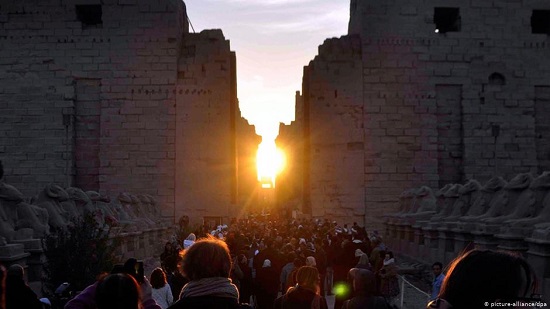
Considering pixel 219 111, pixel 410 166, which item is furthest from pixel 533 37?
pixel 219 111

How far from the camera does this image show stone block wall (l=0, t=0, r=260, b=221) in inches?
1049

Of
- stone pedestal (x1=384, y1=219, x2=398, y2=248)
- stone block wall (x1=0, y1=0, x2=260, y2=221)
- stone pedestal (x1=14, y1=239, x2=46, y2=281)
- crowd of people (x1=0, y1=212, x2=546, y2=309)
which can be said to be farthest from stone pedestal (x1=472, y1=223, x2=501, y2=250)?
stone block wall (x1=0, y1=0, x2=260, y2=221)

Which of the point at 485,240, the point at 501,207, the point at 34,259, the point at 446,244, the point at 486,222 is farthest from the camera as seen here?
the point at 446,244

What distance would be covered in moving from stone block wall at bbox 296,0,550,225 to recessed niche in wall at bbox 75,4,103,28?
8.43 meters

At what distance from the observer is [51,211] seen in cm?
1204

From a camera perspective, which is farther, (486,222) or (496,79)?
(496,79)

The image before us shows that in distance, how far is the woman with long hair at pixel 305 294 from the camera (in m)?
5.62

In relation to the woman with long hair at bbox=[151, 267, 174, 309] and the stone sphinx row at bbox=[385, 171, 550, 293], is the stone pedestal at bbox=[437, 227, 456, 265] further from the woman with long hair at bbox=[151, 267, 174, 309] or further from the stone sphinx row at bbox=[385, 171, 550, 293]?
the woman with long hair at bbox=[151, 267, 174, 309]

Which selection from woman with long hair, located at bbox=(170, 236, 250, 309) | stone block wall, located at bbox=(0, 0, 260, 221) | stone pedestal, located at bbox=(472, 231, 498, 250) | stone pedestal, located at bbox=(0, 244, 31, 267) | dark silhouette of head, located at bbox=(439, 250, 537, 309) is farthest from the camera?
stone block wall, located at bbox=(0, 0, 260, 221)

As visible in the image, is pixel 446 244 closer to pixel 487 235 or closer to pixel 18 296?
pixel 487 235

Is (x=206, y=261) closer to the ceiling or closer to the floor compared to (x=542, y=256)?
closer to the ceiling

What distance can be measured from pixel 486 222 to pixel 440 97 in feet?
54.0

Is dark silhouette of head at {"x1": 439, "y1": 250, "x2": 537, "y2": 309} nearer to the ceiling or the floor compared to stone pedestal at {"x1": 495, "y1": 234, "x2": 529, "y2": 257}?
nearer to the ceiling

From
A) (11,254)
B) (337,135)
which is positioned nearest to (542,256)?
(11,254)
